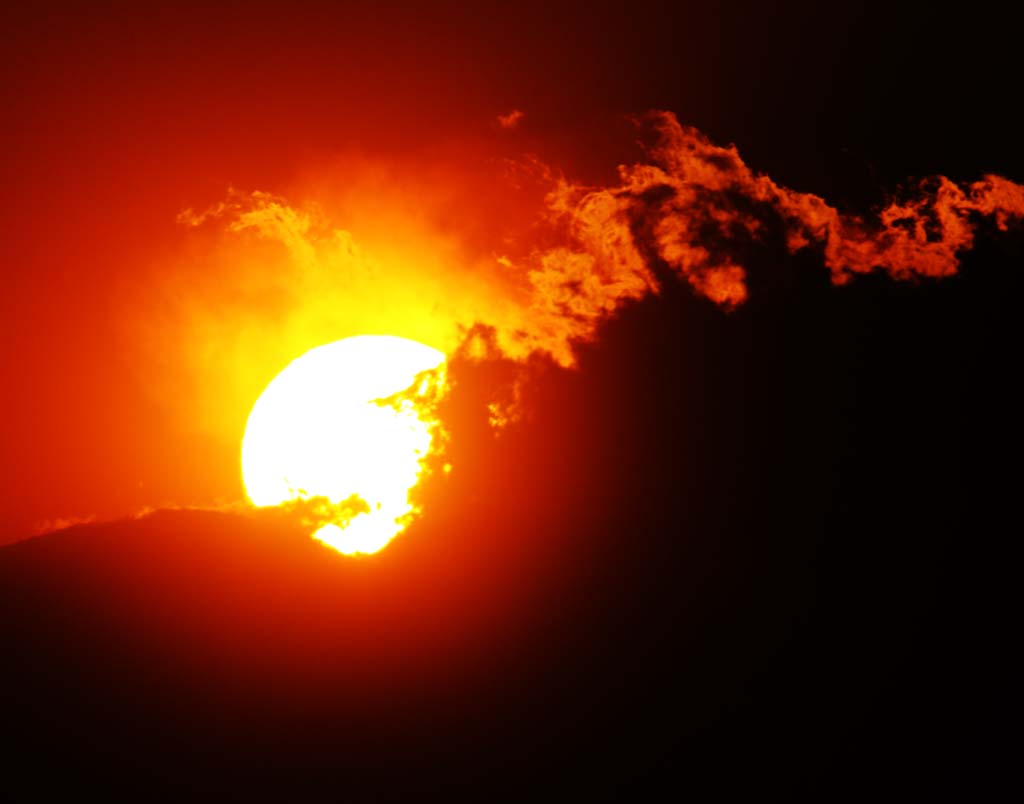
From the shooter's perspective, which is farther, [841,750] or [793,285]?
[793,285]

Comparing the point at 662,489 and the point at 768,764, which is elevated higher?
the point at 662,489

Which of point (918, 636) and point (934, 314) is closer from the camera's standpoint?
point (918, 636)

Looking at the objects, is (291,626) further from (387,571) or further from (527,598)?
(527,598)

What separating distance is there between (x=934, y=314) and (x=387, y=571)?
11.4m

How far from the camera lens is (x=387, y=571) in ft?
63.0

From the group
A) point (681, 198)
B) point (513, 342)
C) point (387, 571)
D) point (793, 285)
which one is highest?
point (681, 198)

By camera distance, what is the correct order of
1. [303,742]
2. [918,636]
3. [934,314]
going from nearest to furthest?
[303,742]
[918,636]
[934,314]

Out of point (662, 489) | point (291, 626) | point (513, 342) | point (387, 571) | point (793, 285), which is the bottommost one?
point (291, 626)

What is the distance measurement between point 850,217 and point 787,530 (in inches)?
252

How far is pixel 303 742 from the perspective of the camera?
56.3 feet

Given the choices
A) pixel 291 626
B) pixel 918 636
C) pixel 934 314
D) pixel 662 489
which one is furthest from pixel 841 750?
pixel 291 626

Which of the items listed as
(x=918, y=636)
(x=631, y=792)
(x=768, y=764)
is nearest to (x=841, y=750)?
(x=768, y=764)

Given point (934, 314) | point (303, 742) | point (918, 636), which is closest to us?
point (303, 742)

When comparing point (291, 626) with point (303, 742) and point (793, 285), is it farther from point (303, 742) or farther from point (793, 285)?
point (793, 285)
